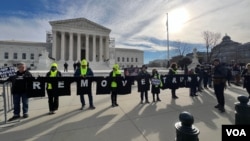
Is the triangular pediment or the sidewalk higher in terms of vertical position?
the triangular pediment

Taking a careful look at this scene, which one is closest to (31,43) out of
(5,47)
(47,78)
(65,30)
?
(5,47)

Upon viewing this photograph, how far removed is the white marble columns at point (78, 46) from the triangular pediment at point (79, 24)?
2.51m

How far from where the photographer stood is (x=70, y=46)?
56.8 meters

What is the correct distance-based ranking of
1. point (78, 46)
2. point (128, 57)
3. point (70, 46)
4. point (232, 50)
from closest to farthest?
1. point (70, 46)
2. point (78, 46)
3. point (232, 50)
4. point (128, 57)

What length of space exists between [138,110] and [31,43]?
234 ft

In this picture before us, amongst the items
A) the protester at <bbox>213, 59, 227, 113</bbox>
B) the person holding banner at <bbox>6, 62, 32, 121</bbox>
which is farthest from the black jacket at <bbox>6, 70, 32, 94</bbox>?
the protester at <bbox>213, 59, 227, 113</bbox>

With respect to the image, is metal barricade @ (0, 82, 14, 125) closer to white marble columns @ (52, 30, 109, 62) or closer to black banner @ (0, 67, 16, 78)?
black banner @ (0, 67, 16, 78)

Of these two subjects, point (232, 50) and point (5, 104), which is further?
point (232, 50)

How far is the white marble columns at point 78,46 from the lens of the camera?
186 feet

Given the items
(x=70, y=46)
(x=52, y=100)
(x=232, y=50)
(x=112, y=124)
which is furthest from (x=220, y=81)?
(x=232, y=50)

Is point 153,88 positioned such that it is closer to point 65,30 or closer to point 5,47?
point 65,30

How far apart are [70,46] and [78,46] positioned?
2.81 meters

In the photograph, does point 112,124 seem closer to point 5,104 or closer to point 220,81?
point 5,104

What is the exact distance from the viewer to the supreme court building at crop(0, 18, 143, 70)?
55781mm
